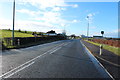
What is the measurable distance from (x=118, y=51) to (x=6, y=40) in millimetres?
15093

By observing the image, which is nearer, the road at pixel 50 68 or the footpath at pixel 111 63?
the road at pixel 50 68

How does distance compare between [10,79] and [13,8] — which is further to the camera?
[13,8]

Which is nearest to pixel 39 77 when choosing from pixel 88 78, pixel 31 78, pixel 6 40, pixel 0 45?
pixel 31 78

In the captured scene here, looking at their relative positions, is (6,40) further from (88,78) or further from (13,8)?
(88,78)

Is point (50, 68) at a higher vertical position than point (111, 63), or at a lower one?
higher

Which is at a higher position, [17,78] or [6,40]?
[6,40]

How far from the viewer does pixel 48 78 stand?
19.2 feet

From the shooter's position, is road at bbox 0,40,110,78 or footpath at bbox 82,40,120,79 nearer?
road at bbox 0,40,110,78

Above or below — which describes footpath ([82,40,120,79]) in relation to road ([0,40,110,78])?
below

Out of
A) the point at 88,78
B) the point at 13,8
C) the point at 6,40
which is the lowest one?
the point at 88,78

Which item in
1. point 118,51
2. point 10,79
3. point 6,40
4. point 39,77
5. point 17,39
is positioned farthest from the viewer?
point 17,39

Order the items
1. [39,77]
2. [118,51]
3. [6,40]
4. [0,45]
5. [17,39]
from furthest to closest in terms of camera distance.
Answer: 1. [17,39]
2. [6,40]
3. [0,45]
4. [118,51]
5. [39,77]

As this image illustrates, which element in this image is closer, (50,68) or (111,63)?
(50,68)

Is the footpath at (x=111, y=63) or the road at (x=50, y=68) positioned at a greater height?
the road at (x=50, y=68)
